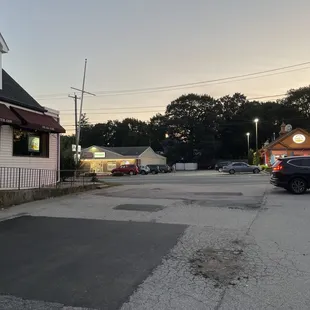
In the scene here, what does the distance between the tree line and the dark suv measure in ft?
251

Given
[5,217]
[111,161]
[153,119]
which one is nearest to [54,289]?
[5,217]

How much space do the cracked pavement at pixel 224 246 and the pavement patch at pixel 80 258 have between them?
24cm

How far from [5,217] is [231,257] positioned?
682cm

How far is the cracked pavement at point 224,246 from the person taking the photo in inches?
179

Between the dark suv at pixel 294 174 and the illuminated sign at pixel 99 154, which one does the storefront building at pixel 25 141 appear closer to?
the dark suv at pixel 294 174

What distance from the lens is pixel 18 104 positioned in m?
15.5

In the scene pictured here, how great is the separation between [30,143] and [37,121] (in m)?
1.18

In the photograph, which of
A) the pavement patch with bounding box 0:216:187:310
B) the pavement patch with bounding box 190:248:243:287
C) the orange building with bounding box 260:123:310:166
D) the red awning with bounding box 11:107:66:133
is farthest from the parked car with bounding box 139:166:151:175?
the pavement patch with bounding box 190:248:243:287

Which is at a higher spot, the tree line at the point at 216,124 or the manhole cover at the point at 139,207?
the tree line at the point at 216,124

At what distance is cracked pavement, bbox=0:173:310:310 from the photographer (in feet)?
14.9

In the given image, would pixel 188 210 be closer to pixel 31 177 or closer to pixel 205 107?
pixel 31 177

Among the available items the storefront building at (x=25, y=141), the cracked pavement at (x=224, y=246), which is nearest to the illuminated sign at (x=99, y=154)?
the storefront building at (x=25, y=141)

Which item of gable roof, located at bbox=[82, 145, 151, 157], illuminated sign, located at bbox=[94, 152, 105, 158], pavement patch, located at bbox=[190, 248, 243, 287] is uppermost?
gable roof, located at bbox=[82, 145, 151, 157]

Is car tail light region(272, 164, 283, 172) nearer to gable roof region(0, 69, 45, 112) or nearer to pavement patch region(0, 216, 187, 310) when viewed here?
pavement patch region(0, 216, 187, 310)
